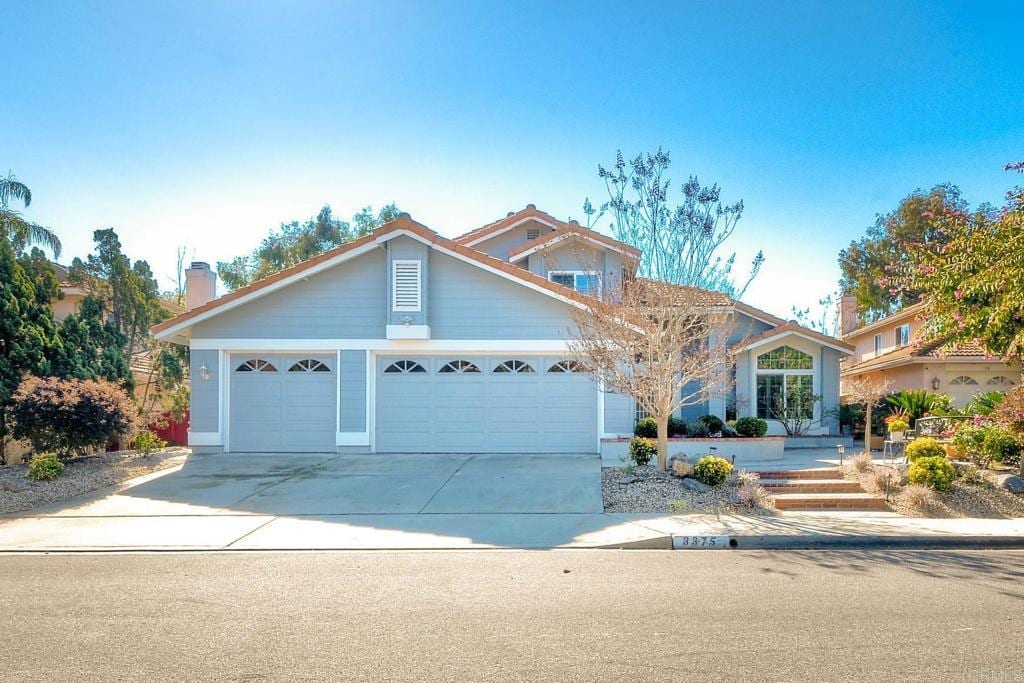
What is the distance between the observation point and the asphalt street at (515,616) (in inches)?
183

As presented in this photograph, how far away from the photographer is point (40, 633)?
5391 millimetres

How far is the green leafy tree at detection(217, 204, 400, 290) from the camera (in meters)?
36.5

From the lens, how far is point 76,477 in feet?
40.6

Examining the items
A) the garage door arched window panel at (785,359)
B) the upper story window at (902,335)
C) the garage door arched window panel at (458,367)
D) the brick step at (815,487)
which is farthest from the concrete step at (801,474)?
the upper story window at (902,335)

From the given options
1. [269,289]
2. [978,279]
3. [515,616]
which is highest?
[269,289]

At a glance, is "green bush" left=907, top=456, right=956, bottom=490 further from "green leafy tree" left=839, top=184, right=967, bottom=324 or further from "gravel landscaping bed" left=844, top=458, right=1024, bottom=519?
"green leafy tree" left=839, top=184, right=967, bottom=324

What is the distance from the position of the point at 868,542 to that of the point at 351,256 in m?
11.7

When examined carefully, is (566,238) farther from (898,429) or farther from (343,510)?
(343,510)

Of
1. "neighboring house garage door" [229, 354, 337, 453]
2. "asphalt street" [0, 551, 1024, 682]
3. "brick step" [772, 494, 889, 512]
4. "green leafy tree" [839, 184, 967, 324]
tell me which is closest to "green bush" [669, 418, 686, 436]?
"brick step" [772, 494, 889, 512]

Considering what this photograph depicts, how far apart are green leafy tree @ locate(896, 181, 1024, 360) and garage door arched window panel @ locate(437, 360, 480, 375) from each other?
9122 mm

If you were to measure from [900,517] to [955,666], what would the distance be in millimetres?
6201

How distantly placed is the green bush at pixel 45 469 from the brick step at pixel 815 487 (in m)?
12.1

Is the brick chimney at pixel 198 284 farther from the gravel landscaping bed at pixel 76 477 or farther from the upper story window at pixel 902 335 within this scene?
the upper story window at pixel 902 335

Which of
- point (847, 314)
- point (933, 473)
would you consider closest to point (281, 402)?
point (933, 473)
